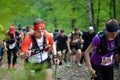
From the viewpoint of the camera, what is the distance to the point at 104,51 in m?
6.43

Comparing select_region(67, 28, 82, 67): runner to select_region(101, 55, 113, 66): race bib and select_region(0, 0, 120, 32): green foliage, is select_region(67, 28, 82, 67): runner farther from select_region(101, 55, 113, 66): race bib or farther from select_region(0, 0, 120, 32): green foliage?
select_region(101, 55, 113, 66): race bib

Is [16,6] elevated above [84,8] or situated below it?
above

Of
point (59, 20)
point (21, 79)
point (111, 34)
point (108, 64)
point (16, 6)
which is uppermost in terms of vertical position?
point (16, 6)

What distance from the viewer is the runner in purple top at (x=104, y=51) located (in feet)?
20.1

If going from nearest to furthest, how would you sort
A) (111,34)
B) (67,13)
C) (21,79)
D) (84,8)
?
(21,79)
(111,34)
(84,8)
(67,13)

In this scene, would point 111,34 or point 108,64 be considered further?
point 108,64

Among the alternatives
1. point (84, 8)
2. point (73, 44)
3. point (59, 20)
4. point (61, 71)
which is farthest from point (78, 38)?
point (59, 20)

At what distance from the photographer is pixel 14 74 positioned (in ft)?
4.97

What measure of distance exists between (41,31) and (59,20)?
120ft

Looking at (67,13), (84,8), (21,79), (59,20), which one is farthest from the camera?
(59,20)

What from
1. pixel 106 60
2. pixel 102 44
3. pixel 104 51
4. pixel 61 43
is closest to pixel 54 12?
pixel 61 43

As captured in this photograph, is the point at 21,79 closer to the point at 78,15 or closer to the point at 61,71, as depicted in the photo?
the point at 61,71

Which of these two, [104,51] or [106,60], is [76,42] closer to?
[106,60]

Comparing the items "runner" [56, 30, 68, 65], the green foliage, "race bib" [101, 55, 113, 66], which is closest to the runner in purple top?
"race bib" [101, 55, 113, 66]
